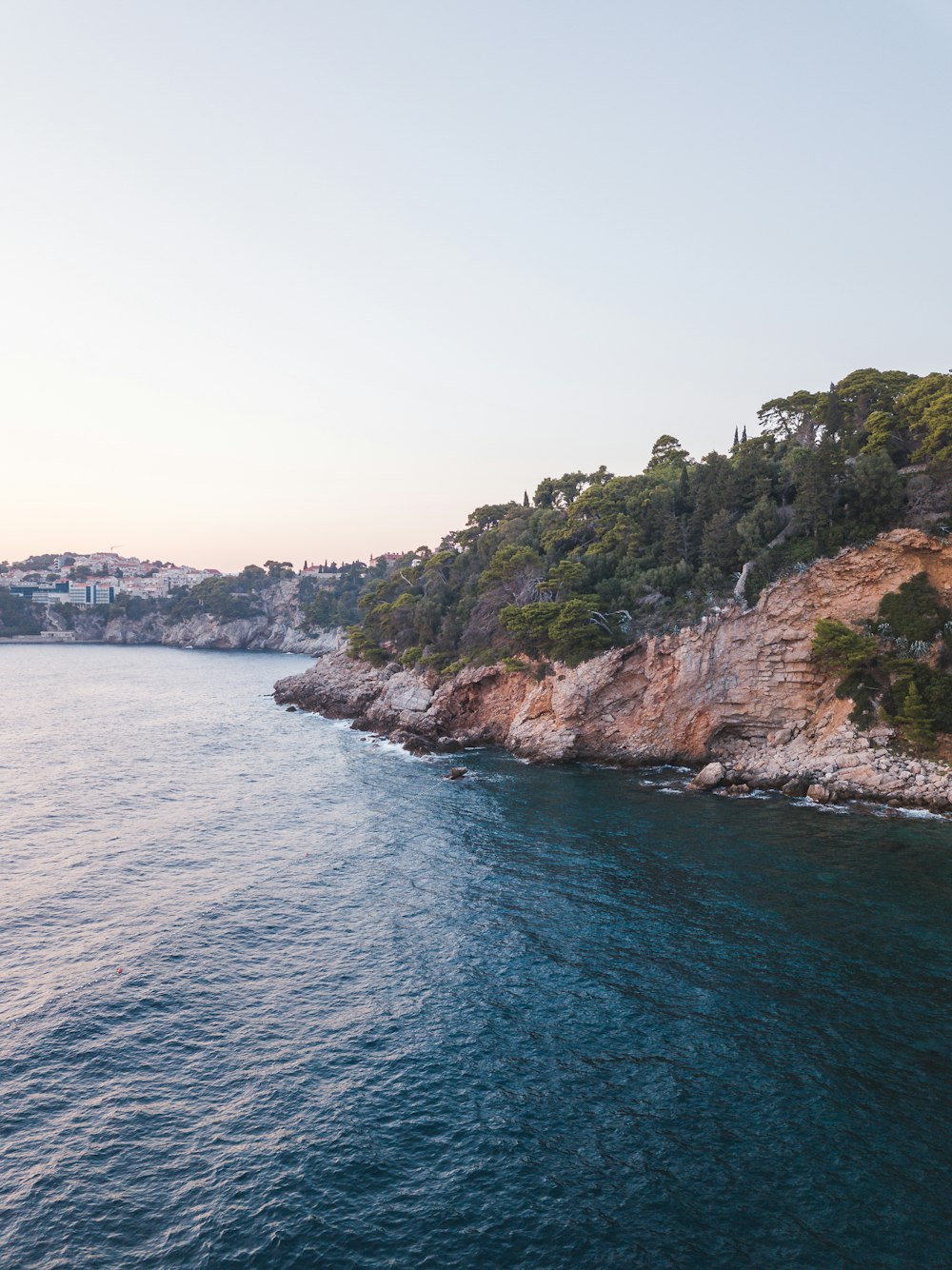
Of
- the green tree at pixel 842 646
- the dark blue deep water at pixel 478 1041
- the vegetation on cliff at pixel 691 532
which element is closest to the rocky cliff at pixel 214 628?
the vegetation on cliff at pixel 691 532

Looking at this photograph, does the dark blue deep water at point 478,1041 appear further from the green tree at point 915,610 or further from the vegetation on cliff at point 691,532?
the vegetation on cliff at point 691,532

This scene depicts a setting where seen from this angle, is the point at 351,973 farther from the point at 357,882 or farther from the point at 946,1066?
the point at 946,1066

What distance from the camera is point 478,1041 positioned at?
20172 millimetres

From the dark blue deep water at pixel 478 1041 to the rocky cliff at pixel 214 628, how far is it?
135981 mm

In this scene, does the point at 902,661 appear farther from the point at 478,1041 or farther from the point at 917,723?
the point at 478,1041

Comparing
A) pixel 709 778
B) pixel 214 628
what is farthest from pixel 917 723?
pixel 214 628

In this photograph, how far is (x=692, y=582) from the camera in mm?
54625

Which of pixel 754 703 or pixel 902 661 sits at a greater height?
pixel 902 661

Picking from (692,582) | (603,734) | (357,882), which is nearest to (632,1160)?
(357,882)

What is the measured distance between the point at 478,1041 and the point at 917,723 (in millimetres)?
33861

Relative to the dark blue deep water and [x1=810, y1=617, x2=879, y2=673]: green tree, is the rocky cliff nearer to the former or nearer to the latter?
[x1=810, y1=617, x2=879, y2=673]: green tree

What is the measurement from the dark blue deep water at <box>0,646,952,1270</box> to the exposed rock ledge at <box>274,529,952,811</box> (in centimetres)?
473

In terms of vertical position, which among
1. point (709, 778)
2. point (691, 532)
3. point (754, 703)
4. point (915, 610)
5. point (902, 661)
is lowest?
point (709, 778)

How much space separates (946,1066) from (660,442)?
81325 mm
